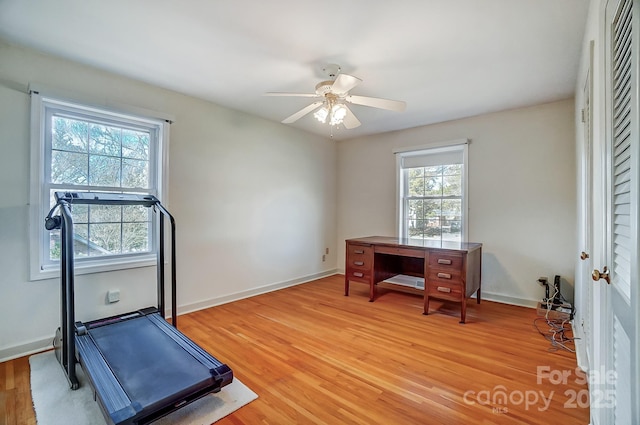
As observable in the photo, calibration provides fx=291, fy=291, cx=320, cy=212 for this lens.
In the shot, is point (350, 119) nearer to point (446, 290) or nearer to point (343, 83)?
point (343, 83)

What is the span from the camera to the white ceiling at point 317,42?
1823 mm

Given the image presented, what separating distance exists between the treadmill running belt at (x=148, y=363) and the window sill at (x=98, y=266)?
0.57m

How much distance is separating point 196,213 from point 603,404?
341cm

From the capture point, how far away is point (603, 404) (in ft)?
3.89

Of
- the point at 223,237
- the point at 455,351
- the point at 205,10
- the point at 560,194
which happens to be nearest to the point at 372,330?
the point at 455,351

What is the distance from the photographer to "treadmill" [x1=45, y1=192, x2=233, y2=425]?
153 centimetres

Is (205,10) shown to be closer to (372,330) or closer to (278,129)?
(278,129)

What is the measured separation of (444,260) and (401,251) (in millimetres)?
485

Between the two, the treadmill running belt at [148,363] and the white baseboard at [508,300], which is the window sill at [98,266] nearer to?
the treadmill running belt at [148,363]

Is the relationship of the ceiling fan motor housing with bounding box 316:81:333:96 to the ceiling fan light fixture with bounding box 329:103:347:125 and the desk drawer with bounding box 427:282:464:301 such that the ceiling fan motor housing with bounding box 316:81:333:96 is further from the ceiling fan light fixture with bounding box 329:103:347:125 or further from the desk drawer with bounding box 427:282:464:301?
the desk drawer with bounding box 427:282:464:301

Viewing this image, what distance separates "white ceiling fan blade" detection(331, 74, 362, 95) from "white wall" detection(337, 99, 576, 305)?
2277 millimetres

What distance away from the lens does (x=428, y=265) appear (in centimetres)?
320

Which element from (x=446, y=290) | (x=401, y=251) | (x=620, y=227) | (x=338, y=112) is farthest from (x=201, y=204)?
(x=620, y=227)

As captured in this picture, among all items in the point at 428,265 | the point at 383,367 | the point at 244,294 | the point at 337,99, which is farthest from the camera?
the point at 244,294
